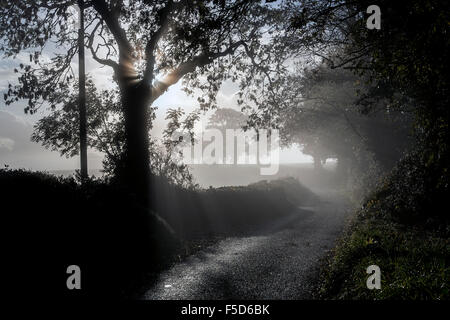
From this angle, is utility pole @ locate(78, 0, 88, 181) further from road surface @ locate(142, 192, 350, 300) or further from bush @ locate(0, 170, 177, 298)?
road surface @ locate(142, 192, 350, 300)

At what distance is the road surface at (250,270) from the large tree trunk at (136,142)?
4.67 metres

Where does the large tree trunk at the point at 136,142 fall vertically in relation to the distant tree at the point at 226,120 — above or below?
below

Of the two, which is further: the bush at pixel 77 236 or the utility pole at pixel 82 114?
the utility pole at pixel 82 114

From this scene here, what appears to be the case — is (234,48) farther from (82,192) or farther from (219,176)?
(219,176)

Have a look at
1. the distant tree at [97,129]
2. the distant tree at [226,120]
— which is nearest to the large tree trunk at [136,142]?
the distant tree at [97,129]

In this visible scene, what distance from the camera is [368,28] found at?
6.35 meters

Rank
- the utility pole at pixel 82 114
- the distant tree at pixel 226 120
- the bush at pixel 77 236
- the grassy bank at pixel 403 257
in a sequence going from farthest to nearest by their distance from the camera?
the distant tree at pixel 226 120
the utility pole at pixel 82 114
the bush at pixel 77 236
the grassy bank at pixel 403 257

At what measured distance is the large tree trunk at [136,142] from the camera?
14.3 metres

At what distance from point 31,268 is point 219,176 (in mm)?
62251

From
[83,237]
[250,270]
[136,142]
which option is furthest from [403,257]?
[136,142]

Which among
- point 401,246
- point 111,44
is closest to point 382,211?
point 401,246

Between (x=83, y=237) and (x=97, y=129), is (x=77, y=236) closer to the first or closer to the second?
(x=83, y=237)

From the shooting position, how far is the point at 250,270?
327 inches

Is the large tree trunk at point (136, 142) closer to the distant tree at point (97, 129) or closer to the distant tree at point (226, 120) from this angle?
the distant tree at point (97, 129)
